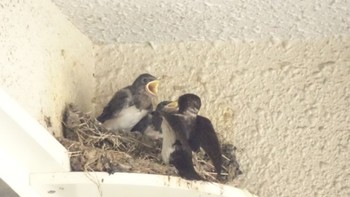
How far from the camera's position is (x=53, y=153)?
6.07 ft

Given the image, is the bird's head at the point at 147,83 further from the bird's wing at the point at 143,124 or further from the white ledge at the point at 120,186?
the white ledge at the point at 120,186

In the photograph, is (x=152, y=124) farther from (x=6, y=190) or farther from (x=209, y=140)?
(x=6, y=190)

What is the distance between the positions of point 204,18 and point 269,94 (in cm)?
28

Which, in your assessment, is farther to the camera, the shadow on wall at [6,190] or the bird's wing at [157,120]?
the bird's wing at [157,120]

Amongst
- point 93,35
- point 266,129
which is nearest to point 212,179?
point 266,129

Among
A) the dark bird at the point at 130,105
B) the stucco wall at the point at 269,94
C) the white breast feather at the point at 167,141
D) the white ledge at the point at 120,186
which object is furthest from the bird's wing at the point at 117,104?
the white ledge at the point at 120,186

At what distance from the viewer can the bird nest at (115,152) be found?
6.40 feet

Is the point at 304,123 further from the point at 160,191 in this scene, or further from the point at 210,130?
the point at 160,191

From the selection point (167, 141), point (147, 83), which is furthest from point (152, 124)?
point (167, 141)

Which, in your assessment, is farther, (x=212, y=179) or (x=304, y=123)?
(x=304, y=123)

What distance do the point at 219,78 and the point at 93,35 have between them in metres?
0.39

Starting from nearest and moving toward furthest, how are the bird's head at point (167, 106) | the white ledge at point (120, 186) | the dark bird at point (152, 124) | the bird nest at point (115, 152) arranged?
1. the white ledge at point (120, 186)
2. the bird nest at point (115, 152)
3. the bird's head at point (167, 106)
4. the dark bird at point (152, 124)

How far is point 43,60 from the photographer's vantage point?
2.12m

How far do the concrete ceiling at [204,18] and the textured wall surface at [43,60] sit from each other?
72 mm
